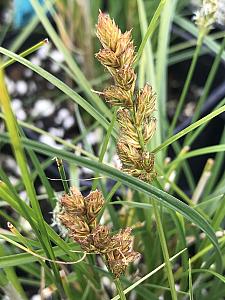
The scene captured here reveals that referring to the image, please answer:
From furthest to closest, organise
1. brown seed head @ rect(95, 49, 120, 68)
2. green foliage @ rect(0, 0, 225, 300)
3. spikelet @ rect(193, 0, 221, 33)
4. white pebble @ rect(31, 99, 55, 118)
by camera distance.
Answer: white pebble @ rect(31, 99, 55, 118) < spikelet @ rect(193, 0, 221, 33) < green foliage @ rect(0, 0, 225, 300) < brown seed head @ rect(95, 49, 120, 68)

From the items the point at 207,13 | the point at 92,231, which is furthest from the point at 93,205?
the point at 207,13

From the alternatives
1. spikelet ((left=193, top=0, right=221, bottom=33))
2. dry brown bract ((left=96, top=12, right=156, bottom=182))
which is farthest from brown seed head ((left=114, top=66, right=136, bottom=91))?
spikelet ((left=193, top=0, right=221, bottom=33))

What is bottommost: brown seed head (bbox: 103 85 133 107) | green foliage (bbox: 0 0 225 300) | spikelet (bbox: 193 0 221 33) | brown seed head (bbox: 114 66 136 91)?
green foliage (bbox: 0 0 225 300)

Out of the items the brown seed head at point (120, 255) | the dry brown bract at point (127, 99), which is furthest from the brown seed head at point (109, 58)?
the brown seed head at point (120, 255)

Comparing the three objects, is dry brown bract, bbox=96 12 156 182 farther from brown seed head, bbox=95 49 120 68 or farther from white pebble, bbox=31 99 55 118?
white pebble, bbox=31 99 55 118

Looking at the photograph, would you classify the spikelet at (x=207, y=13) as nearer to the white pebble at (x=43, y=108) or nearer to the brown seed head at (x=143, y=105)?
the brown seed head at (x=143, y=105)

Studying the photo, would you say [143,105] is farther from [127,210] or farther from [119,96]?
[127,210]

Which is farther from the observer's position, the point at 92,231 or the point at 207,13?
the point at 207,13
